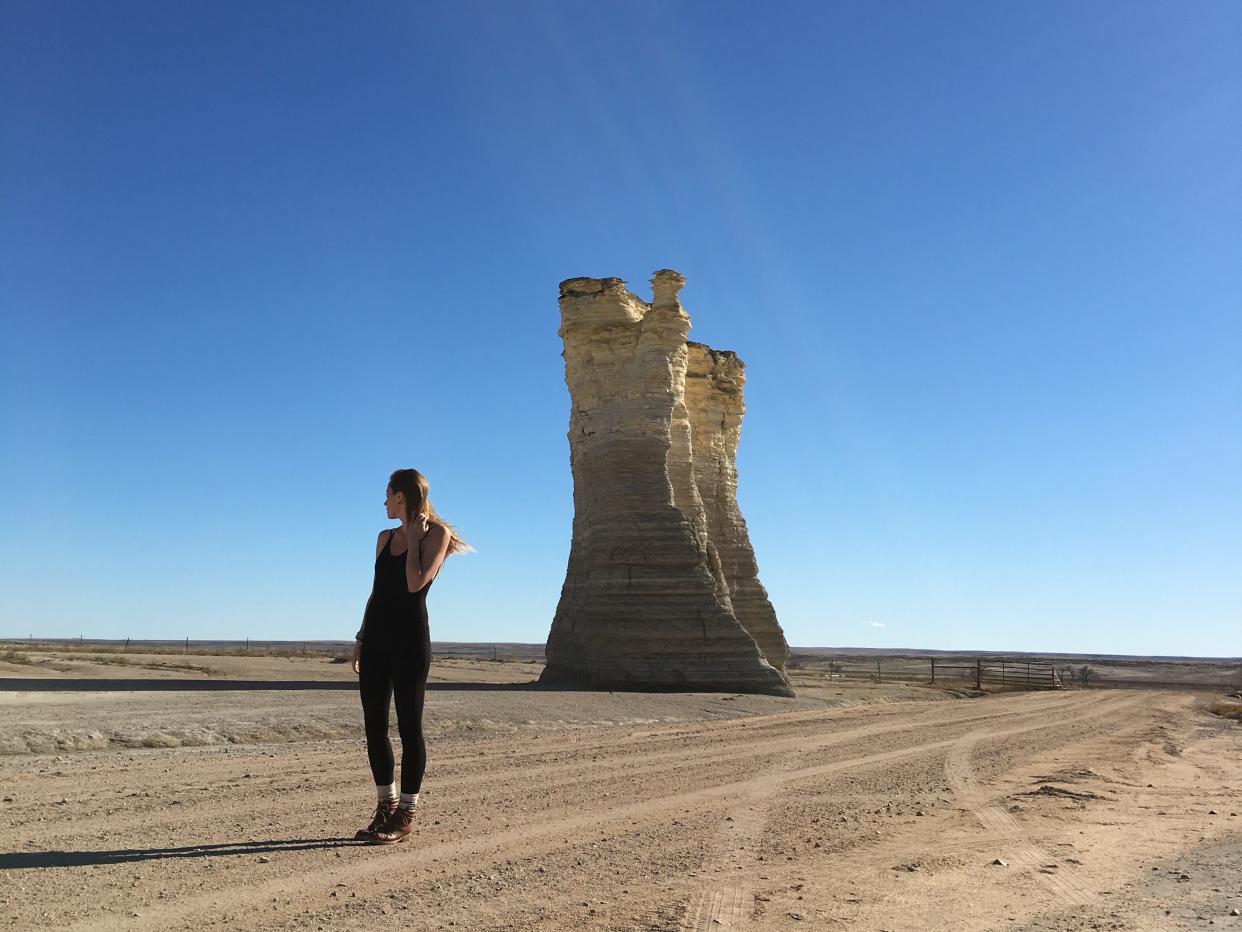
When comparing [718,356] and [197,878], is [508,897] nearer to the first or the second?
[197,878]

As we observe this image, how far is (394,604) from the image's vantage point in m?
6.05

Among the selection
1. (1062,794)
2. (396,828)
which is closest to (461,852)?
(396,828)

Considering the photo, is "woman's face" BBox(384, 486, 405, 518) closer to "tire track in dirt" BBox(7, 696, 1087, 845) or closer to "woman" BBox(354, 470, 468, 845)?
"woman" BBox(354, 470, 468, 845)

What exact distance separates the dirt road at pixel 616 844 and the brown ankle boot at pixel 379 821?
10 cm

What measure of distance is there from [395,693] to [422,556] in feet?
3.00

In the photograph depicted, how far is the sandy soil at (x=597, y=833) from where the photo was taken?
4.32 meters

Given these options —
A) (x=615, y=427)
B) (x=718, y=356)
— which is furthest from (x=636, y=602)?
(x=718, y=356)

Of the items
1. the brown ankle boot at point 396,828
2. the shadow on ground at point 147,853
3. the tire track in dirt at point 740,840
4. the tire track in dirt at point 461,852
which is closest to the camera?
the tire track in dirt at point 461,852

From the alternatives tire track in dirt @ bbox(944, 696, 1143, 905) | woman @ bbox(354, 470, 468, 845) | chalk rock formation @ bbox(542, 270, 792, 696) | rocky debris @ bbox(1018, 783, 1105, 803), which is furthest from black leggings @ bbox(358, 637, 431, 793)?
chalk rock formation @ bbox(542, 270, 792, 696)

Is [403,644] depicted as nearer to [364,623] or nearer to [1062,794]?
[364,623]

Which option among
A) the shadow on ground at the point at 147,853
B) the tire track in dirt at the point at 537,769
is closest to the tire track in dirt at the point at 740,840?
the tire track in dirt at the point at 537,769

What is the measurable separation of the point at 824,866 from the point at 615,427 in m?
23.5

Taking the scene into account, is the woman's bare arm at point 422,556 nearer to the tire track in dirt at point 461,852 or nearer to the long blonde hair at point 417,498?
the long blonde hair at point 417,498

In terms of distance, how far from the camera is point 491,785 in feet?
26.6
